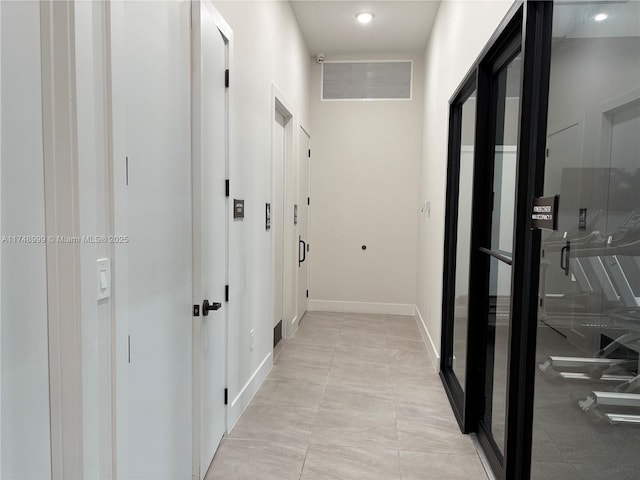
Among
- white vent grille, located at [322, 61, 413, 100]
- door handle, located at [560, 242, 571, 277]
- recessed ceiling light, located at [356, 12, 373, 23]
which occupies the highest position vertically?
recessed ceiling light, located at [356, 12, 373, 23]

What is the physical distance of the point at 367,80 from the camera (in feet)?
17.7

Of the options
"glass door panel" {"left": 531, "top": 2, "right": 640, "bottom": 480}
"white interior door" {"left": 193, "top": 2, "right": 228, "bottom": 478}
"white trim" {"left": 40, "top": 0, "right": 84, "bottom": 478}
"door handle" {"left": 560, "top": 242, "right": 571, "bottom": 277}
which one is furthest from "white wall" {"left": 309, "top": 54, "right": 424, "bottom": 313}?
"white trim" {"left": 40, "top": 0, "right": 84, "bottom": 478}

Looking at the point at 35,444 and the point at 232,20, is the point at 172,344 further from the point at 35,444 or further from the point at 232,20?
the point at 232,20

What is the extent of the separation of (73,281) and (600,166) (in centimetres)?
151

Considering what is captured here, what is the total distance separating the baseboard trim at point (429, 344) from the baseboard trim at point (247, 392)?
1429 mm

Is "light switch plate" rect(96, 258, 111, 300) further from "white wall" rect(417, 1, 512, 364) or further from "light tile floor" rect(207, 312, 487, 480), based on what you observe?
"white wall" rect(417, 1, 512, 364)

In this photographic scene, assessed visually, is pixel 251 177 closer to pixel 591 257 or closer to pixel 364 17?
pixel 591 257

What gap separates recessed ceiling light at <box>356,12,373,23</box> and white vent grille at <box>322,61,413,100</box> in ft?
3.32

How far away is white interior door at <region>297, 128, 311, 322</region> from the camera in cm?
492

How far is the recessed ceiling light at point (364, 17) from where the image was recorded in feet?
13.9

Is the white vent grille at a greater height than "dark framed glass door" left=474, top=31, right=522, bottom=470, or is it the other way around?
the white vent grille

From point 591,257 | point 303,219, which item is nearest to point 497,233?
point 591,257

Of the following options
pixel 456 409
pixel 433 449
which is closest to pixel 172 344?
pixel 433 449

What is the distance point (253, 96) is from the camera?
2891 mm
